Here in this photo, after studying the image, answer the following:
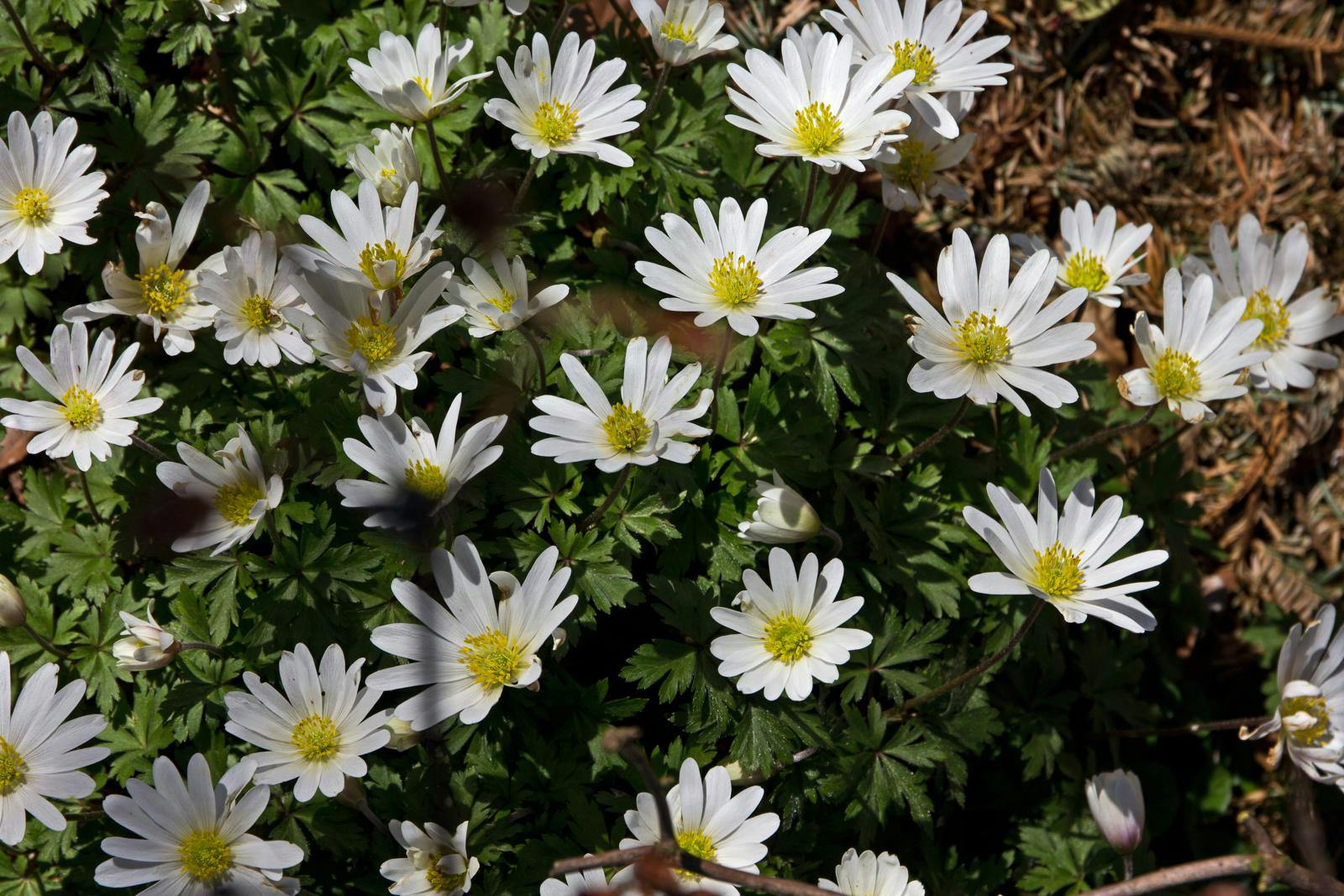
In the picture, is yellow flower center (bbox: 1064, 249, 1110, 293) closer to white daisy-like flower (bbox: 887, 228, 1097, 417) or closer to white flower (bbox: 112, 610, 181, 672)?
white daisy-like flower (bbox: 887, 228, 1097, 417)

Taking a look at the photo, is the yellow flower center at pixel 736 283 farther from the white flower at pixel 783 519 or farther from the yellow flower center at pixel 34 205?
the yellow flower center at pixel 34 205

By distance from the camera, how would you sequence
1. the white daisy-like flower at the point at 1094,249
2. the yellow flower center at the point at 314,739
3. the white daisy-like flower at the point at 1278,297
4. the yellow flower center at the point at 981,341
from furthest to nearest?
the white daisy-like flower at the point at 1278,297 → the white daisy-like flower at the point at 1094,249 → the yellow flower center at the point at 981,341 → the yellow flower center at the point at 314,739

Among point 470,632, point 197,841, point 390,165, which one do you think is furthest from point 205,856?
point 390,165

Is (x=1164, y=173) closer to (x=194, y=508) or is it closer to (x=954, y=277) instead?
(x=954, y=277)

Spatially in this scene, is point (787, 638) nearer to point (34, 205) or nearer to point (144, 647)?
point (144, 647)

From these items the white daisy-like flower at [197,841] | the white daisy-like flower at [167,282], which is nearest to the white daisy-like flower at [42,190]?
the white daisy-like flower at [167,282]

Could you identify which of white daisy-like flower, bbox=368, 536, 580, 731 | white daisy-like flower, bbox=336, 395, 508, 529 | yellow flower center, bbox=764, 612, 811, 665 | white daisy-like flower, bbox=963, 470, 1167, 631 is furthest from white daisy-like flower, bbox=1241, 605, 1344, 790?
white daisy-like flower, bbox=336, 395, 508, 529

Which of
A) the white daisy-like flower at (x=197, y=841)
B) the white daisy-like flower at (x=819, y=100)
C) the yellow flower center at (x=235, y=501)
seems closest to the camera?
the white daisy-like flower at (x=197, y=841)
